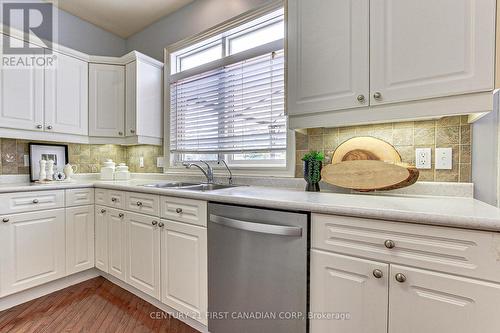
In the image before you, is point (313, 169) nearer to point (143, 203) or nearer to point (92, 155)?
point (143, 203)

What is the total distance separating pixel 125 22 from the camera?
2.86 metres

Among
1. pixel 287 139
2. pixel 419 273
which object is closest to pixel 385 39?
pixel 287 139

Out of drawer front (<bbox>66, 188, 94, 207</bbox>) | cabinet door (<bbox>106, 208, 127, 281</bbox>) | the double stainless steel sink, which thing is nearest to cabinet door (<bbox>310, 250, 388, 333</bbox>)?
the double stainless steel sink

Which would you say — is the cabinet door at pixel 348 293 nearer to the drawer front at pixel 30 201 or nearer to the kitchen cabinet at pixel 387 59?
the kitchen cabinet at pixel 387 59

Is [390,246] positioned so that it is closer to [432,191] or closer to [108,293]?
[432,191]

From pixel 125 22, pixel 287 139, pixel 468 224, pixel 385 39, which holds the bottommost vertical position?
pixel 468 224

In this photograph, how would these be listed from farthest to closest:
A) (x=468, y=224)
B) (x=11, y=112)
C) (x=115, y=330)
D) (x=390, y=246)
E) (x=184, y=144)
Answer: (x=184, y=144), (x=11, y=112), (x=115, y=330), (x=390, y=246), (x=468, y=224)

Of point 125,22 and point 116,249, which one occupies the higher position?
point 125,22

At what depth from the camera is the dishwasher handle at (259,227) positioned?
3.74 feet

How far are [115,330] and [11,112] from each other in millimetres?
1925

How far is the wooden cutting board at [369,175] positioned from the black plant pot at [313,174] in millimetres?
76

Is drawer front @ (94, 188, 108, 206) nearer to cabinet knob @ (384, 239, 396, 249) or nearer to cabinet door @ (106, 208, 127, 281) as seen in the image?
cabinet door @ (106, 208, 127, 281)

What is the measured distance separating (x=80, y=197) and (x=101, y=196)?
18 cm

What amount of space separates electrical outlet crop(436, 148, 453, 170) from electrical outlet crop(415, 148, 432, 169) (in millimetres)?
35
